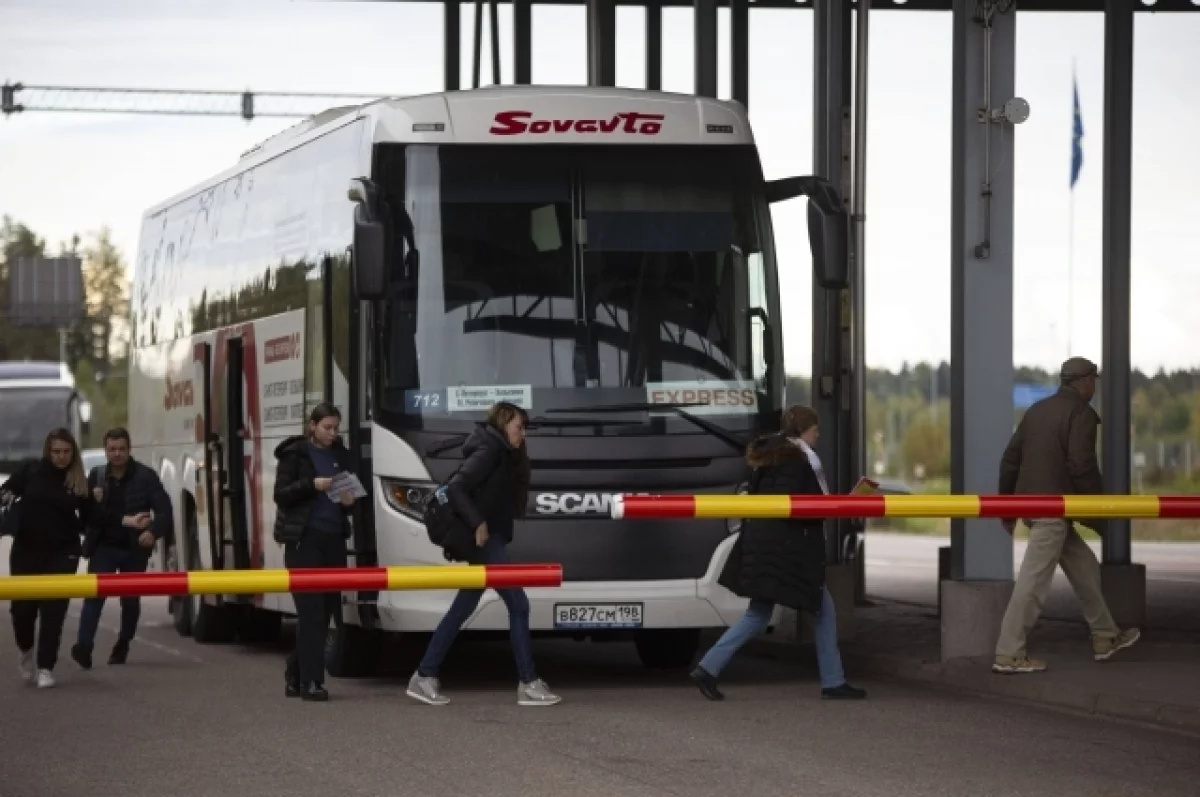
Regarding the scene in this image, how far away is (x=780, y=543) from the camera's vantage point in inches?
605

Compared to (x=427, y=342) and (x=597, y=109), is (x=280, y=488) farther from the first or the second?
(x=597, y=109)

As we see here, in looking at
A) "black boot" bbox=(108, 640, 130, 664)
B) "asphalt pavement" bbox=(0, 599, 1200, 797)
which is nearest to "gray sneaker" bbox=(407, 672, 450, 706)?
"asphalt pavement" bbox=(0, 599, 1200, 797)

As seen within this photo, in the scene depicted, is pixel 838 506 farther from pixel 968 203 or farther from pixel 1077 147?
pixel 1077 147

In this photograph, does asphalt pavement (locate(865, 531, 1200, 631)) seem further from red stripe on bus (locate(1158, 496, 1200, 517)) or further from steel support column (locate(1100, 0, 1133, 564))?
red stripe on bus (locate(1158, 496, 1200, 517))

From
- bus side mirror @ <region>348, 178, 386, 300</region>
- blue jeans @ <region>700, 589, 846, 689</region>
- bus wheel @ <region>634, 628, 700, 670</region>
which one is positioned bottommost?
bus wheel @ <region>634, 628, 700, 670</region>

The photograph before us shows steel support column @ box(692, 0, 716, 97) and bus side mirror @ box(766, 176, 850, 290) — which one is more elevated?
steel support column @ box(692, 0, 716, 97)

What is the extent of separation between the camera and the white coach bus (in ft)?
54.3

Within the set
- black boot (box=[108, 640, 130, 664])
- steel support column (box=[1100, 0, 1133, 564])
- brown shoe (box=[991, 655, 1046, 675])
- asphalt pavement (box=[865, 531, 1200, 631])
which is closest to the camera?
brown shoe (box=[991, 655, 1046, 675])

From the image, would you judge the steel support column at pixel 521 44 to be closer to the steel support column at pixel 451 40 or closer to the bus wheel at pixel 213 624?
the steel support column at pixel 451 40

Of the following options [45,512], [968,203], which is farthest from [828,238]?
[45,512]

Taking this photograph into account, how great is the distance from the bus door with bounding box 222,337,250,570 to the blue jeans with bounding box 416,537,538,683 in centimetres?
505

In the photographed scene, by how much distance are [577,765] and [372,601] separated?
16.5 ft

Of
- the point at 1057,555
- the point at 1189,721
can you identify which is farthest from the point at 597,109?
the point at 1189,721

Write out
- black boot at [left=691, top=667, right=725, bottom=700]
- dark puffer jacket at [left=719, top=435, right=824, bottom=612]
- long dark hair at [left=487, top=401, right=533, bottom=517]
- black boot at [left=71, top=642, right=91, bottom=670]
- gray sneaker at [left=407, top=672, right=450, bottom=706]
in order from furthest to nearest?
black boot at [left=71, top=642, right=91, bottom=670]
black boot at [left=691, top=667, right=725, bottom=700]
gray sneaker at [left=407, top=672, right=450, bottom=706]
long dark hair at [left=487, top=401, right=533, bottom=517]
dark puffer jacket at [left=719, top=435, right=824, bottom=612]
